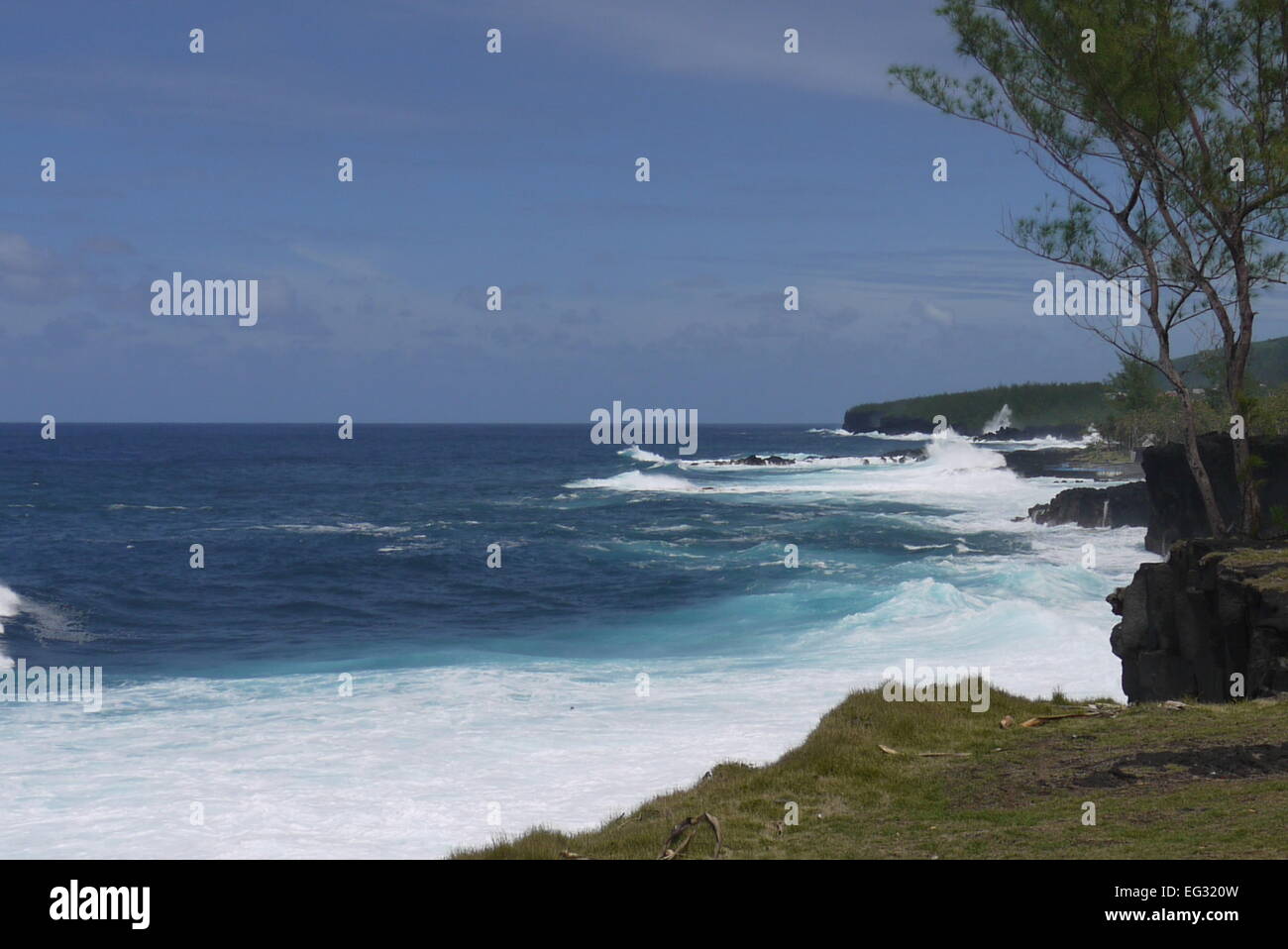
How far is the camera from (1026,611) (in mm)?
28328

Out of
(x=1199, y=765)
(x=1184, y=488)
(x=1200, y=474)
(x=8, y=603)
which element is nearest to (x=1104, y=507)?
(x=1184, y=488)

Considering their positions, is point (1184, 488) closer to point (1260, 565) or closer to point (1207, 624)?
point (1207, 624)

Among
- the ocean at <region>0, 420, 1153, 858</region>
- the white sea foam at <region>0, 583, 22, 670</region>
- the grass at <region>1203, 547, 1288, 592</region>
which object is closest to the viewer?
the grass at <region>1203, 547, 1288, 592</region>

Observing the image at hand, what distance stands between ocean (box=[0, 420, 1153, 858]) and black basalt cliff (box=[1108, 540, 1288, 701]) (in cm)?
367

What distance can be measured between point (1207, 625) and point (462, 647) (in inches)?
698

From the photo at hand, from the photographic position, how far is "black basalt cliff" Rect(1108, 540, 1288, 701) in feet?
47.3

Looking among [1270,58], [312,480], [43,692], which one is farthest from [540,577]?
[312,480]

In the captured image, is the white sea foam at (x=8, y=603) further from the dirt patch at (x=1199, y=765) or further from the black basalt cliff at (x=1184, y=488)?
the black basalt cliff at (x=1184, y=488)

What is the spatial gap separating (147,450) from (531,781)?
142643mm

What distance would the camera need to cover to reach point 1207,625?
53.7 ft

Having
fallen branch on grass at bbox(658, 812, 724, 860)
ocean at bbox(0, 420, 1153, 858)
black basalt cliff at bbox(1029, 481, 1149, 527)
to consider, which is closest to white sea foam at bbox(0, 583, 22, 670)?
ocean at bbox(0, 420, 1153, 858)

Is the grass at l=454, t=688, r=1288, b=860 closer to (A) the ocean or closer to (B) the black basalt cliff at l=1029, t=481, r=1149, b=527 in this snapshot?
(A) the ocean
